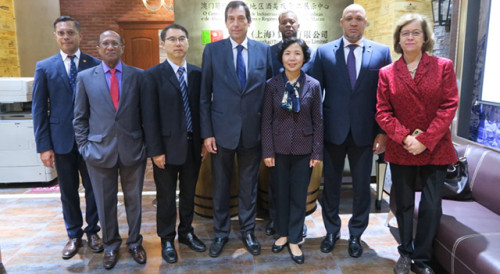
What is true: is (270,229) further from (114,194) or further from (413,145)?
(413,145)

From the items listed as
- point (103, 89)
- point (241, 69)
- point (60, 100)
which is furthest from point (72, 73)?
point (241, 69)

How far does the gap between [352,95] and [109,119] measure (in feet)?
5.35

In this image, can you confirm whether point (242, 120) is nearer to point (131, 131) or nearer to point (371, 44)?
point (131, 131)

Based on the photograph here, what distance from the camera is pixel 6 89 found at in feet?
14.5

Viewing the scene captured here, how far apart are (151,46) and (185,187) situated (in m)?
6.44

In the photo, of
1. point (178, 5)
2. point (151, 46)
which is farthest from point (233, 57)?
point (151, 46)

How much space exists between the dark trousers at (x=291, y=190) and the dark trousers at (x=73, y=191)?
1414 mm

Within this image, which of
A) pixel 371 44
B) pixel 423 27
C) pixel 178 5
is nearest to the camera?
pixel 423 27

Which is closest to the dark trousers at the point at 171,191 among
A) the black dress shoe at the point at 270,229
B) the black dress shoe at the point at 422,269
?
the black dress shoe at the point at 270,229

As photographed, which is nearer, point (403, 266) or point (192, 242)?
point (403, 266)

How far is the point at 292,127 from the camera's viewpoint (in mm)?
2553

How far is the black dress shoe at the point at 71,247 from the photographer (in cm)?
280

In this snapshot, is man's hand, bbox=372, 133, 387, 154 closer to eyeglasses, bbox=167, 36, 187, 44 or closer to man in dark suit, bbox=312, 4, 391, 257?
man in dark suit, bbox=312, 4, 391, 257

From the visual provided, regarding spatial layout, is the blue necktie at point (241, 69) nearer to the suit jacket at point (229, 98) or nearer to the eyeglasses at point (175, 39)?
Answer: the suit jacket at point (229, 98)
